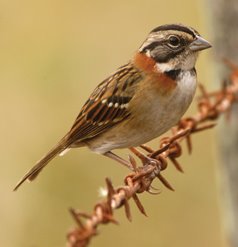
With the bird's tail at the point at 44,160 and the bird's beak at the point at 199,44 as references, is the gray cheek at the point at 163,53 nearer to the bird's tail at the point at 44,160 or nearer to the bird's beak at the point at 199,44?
the bird's beak at the point at 199,44

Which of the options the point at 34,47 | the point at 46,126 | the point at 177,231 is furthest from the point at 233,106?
the point at 34,47

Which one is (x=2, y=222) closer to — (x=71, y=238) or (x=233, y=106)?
(x=233, y=106)

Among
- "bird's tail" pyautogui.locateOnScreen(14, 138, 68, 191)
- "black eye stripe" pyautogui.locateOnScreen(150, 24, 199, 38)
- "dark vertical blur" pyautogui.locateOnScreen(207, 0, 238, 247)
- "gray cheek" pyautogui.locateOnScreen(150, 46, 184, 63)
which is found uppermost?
"black eye stripe" pyautogui.locateOnScreen(150, 24, 199, 38)

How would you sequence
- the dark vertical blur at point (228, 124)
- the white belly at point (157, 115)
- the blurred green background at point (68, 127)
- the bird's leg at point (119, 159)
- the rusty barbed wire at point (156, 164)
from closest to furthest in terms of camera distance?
1. the rusty barbed wire at point (156, 164)
2. the white belly at point (157, 115)
3. the dark vertical blur at point (228, 124)
4. the bird's leg at point (119, 159)
5. the blurred green background at point (68, 127)

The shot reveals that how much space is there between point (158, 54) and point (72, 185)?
9.72ft

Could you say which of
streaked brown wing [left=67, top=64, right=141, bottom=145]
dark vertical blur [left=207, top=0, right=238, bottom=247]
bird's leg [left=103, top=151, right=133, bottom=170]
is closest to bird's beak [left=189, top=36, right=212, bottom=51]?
dark vertical blur [left=207, top=0, right=238, bottom=247]

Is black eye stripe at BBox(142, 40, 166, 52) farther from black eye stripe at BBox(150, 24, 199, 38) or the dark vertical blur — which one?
the dark vertical blur

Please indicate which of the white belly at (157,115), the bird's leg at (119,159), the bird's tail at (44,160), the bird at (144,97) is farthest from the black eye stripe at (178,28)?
the bird's tail at (44,160)

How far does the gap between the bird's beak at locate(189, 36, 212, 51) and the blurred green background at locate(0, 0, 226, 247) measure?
110cm

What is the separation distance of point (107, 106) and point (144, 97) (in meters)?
0.37

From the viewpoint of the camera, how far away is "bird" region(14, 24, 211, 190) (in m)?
5.92

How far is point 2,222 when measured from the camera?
8.31 meters

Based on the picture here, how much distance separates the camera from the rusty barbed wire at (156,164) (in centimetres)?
415

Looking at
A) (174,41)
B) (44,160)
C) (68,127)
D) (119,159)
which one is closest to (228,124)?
(174,41)
